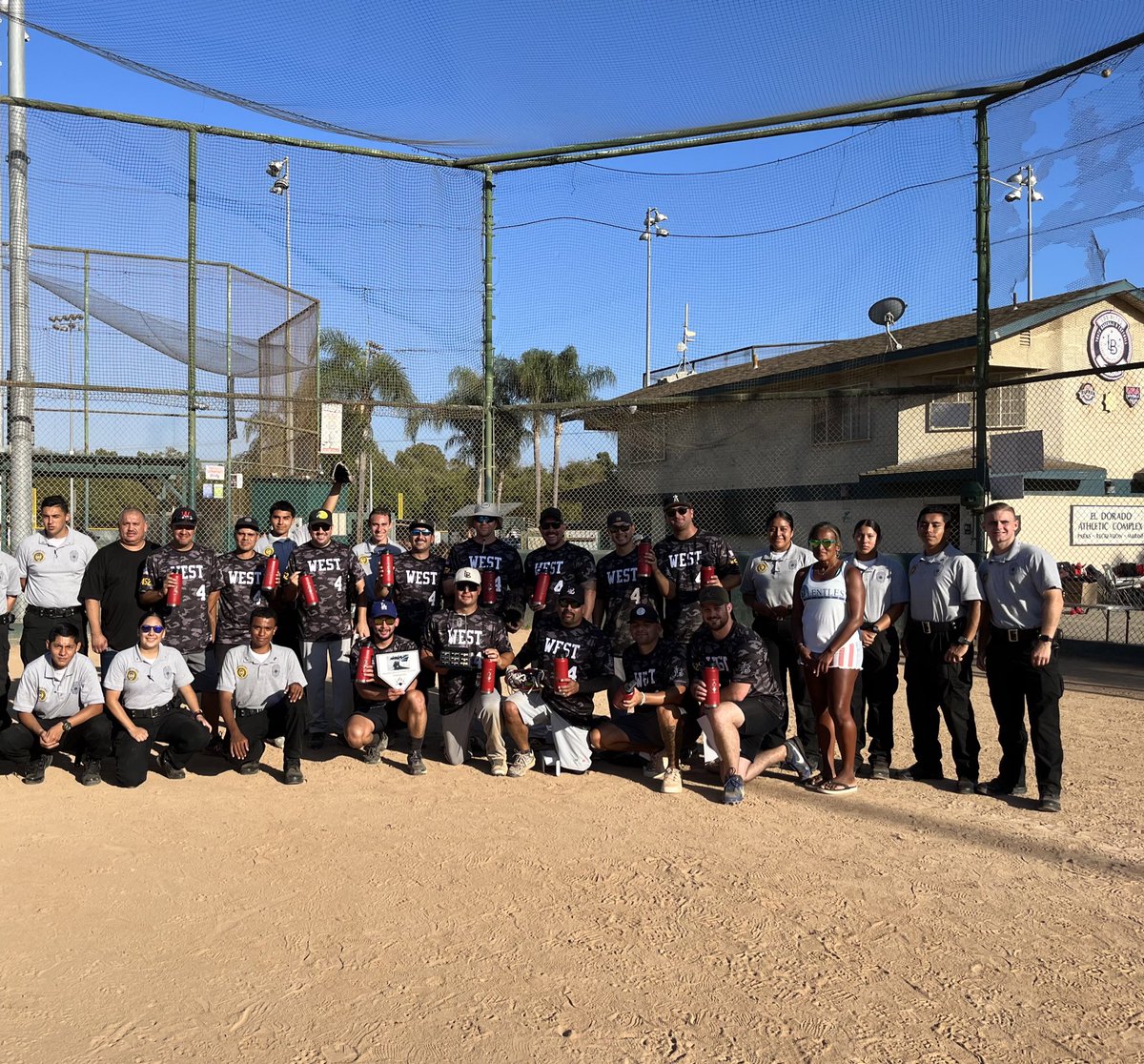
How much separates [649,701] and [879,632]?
4.90 ft

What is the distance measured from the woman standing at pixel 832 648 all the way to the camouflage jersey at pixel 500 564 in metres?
2.11

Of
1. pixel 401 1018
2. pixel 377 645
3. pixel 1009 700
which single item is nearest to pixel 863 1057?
pixel 401 1018

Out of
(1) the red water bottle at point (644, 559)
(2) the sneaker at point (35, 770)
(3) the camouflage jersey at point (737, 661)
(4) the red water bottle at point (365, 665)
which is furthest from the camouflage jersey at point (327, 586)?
(3) the camouflage jersey at point (737, 661)

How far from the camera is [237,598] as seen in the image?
6.69 m

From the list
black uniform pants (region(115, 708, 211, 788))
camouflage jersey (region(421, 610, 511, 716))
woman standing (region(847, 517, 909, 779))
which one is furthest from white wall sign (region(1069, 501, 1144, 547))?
black uniform pants (region(115, 708, 211, 788))

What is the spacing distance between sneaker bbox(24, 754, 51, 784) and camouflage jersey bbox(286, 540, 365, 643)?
1.80 meters

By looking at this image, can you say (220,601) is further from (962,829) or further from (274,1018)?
(962,829)

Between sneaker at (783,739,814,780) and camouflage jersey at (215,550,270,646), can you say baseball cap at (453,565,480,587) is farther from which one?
sneaker at (783,739,814,780)

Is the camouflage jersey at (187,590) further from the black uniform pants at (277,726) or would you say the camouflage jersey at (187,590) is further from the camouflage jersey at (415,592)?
the camouflage jersey at (415,592)

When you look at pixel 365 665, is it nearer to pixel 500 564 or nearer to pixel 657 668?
pixel 500 564

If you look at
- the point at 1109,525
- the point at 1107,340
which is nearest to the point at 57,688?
the point at 1109,525

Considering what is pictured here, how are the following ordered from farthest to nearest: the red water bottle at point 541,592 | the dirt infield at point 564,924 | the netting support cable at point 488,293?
the netting support cable at point 488,293 < the red water bottle at point 541,592 < the dirt infield at point 564,924

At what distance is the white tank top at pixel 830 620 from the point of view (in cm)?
573

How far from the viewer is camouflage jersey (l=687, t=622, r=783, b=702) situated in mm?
5895
